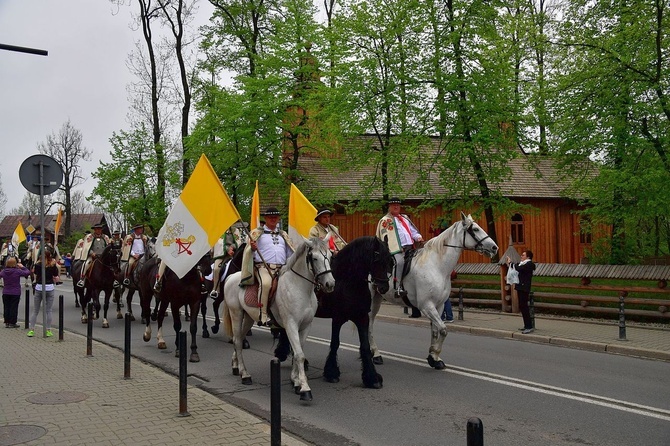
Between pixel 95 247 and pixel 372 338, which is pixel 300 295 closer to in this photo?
pixel 372 338

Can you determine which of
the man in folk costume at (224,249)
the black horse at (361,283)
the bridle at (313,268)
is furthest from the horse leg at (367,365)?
the man in folk costume at (224,249)

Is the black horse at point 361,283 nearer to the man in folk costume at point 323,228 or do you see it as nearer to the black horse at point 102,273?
the man in folk costume at point 323,228

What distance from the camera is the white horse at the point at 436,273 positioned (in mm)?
9688

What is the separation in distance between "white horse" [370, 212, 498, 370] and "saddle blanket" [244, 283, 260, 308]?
2.44m

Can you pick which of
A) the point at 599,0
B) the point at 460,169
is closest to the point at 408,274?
the point at 460,169

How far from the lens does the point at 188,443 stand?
584 cm

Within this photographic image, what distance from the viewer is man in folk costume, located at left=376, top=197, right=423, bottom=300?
10375 millimetres

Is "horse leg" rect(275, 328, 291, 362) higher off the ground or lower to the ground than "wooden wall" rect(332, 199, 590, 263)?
lower

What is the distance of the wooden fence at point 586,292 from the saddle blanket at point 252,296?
362 inches

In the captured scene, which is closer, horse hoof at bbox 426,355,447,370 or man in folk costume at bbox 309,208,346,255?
man in folk costume at bbox 309,208,346,255

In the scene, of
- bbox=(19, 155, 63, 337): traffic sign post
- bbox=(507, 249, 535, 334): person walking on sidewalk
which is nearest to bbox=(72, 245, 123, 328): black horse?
bbox=(19, 155, 63, 337): traffic sign post

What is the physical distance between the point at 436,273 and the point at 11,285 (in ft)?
36.6

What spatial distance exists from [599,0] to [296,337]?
16.3 m

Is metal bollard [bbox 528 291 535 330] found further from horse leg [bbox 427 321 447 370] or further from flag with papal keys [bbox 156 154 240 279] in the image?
flag with papal keys [bbox 156 154 240 279]
